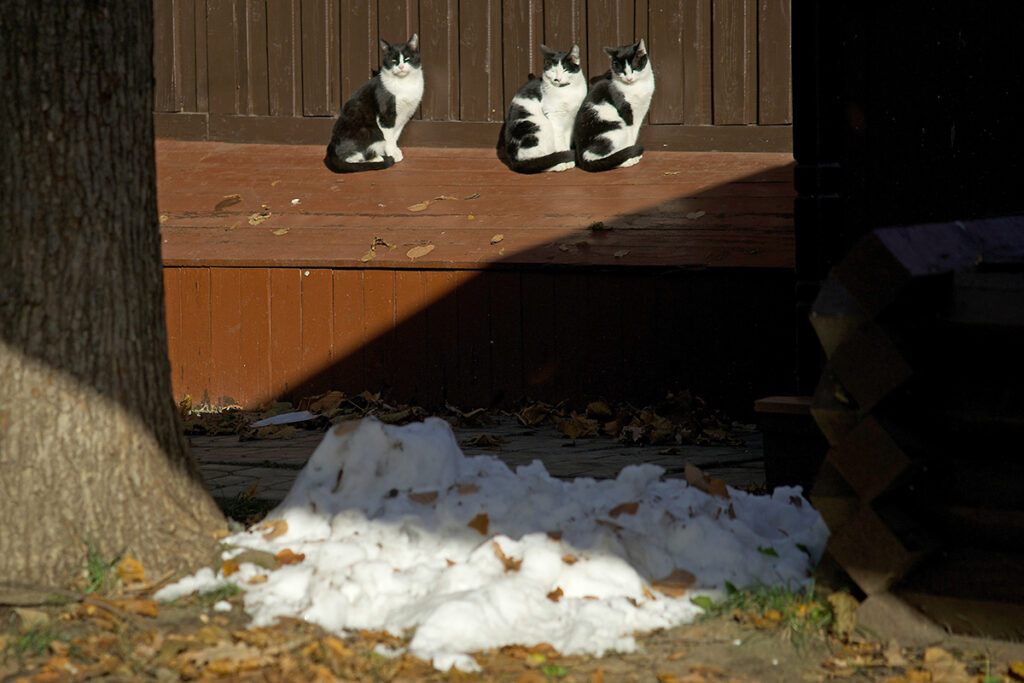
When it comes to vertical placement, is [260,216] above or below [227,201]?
below

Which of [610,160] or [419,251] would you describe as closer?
[419,251]

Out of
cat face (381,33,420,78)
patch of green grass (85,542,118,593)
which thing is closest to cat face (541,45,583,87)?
cat face (381,33,420,78)

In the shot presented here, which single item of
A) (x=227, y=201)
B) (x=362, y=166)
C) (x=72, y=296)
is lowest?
(x=72, y=296)

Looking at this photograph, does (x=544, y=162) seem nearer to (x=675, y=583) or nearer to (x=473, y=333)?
(x=473, y=333)

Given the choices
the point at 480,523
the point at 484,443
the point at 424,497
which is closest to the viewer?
the point at 480,523

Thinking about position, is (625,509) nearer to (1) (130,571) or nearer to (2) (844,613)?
(2) (844,613)

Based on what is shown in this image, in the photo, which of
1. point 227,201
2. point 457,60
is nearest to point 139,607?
point 227,201

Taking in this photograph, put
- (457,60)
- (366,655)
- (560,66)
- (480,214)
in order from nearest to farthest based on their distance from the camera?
(366,655) < (480,214) < (560,66) < (457,60)

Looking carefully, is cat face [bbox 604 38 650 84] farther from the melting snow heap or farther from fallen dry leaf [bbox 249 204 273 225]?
the melting snow heap

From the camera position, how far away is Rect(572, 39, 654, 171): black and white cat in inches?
306

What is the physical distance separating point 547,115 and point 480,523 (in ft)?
17.2

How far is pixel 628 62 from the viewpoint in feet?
25.9

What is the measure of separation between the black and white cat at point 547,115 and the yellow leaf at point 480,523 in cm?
487

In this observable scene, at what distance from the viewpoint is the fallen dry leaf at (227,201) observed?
7.85m
